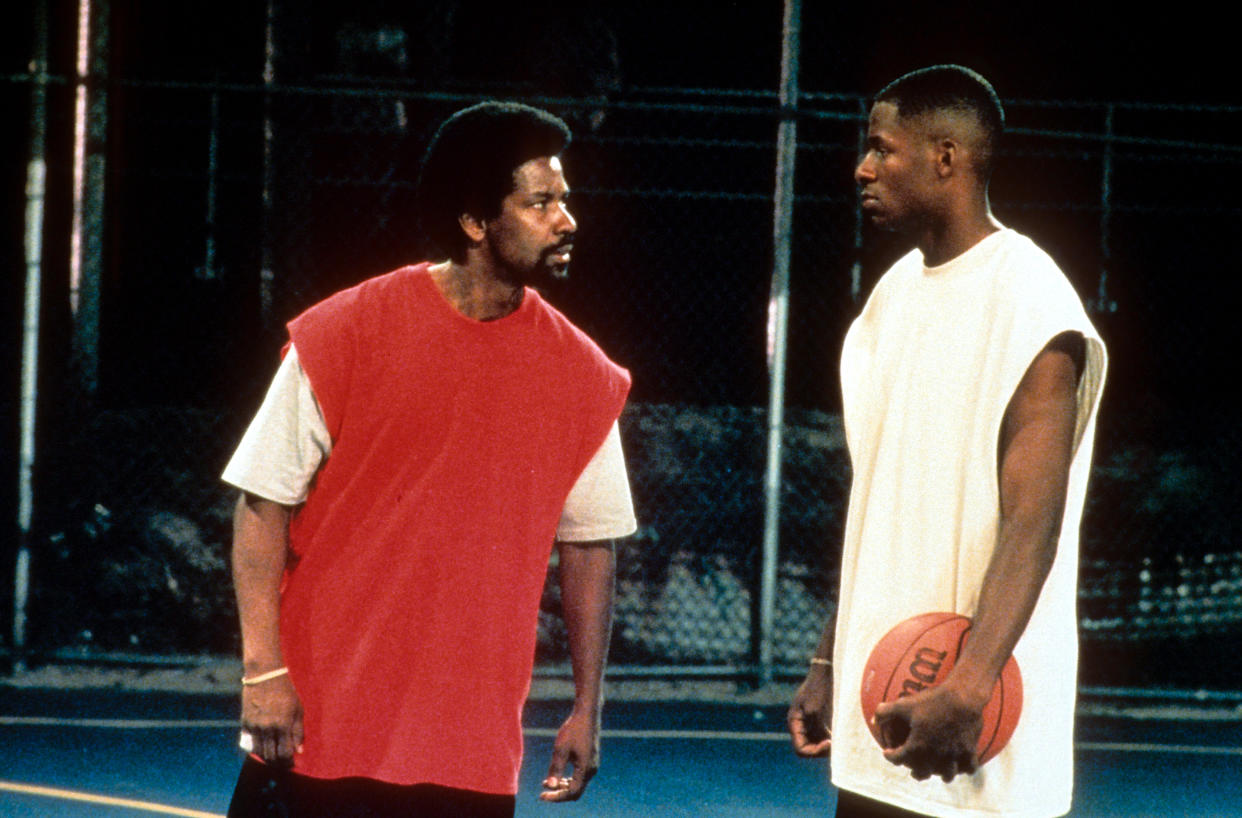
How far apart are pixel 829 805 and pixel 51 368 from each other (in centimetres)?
746

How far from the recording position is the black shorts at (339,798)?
2.70 metres

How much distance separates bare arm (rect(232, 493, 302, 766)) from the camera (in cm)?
260

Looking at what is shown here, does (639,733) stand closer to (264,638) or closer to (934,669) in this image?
(264,638)

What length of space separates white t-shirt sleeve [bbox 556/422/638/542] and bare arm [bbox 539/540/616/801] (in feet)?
0.09

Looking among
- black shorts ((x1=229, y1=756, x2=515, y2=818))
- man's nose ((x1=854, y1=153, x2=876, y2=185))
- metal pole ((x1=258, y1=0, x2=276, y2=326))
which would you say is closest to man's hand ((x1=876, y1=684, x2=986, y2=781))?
man's nose ((x1=854, y1=153, x2=876, y2=185))

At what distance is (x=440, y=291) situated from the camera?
2.81 meters

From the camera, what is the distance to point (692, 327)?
1373 cm

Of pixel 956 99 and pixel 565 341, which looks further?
pixel 565 341

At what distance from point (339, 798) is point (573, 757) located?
18.0 inches

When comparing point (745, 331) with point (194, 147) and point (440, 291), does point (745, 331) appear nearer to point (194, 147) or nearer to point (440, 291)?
point (194, 147)

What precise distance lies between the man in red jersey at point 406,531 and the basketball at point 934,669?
747 mm

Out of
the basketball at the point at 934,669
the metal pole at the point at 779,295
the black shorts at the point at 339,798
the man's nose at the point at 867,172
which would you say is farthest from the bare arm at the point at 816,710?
the metal pole at the point at 779,295

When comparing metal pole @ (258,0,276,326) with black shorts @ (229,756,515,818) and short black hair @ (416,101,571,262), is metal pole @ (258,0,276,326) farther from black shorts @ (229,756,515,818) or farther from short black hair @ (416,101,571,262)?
black shorts @ (229,756,515,818)

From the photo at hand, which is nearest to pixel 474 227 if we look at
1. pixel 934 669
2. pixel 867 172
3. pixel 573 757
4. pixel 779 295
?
pixel 867 172
